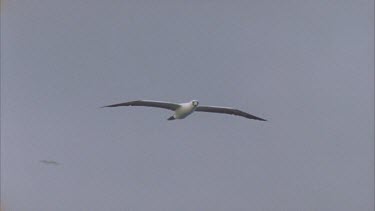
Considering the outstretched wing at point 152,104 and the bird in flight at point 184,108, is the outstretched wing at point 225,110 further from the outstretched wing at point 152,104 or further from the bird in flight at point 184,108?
the outstretched wing at point 152,104

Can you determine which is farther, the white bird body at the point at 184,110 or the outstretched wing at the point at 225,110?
the outstretched wing at the point at 225,110

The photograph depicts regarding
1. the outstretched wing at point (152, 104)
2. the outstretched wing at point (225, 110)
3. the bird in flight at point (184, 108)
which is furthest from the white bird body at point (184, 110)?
the outstretched wing at point (225, 110)

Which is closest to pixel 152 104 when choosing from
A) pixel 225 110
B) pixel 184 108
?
pixel 184 108

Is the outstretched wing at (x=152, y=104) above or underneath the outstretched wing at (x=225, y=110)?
underneath

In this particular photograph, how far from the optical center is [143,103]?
121ft

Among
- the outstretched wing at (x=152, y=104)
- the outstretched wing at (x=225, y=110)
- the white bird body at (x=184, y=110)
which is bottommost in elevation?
the white bird body at (x=184, y=110)

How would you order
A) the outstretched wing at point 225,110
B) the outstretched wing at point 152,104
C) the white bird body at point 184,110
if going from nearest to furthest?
1. the white bird body at point 184,110
2. the outstretched wing at point 152,104
3. the outstretched wing at point 225,110

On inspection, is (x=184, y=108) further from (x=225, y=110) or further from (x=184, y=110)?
(x=225, y=110)

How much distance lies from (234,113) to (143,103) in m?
6.05

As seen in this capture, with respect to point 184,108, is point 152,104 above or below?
above

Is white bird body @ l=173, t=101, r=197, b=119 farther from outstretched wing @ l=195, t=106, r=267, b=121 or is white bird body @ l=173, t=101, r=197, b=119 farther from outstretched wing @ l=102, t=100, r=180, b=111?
outstretched wing @ l=195, t=106, r=267, b=121

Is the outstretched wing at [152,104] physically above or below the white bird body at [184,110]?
above

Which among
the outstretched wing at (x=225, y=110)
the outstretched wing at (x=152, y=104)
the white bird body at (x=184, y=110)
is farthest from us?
the outstretched wing at (x=225, y=110)

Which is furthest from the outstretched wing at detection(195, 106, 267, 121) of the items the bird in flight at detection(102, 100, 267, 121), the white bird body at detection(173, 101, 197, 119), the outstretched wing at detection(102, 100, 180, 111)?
the white bird body at detection(173, 101, 197, 119)
